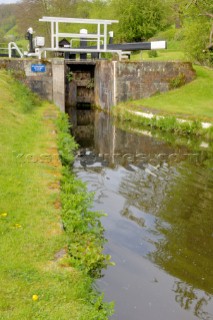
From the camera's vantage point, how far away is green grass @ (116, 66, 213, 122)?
52.1 ft

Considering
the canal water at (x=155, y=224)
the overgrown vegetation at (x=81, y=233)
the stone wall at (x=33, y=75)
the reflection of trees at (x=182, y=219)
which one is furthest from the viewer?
the stone wall at (x=33, y=75)

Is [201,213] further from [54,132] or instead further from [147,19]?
[147,19]

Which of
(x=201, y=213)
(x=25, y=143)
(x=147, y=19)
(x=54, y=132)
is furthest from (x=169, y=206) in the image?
(x=147, y=19)

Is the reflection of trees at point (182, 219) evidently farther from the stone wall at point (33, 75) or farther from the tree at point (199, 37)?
the tree at point (199, 37)

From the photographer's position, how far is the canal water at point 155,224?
17.3 feet

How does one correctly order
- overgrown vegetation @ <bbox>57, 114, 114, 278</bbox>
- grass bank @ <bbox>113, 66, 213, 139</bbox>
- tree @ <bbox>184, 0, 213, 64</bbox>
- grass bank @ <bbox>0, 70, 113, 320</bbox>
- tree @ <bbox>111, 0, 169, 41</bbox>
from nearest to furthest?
grass bank @ <bbox>0, 70, 113, 320</bbox> < overgrown vegetation @ <bbox>57, 114, 114, 278</bbox> < grass bank @ <bbox>113, 66, 213, 139</bbox> < tree @ <bbox>184, 0, 213, 64</bbox> < tree @ <bbox>111, 0, 169, 41</bbox>

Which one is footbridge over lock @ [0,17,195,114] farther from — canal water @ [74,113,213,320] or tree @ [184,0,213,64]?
canal water @ [74,113,213,320]

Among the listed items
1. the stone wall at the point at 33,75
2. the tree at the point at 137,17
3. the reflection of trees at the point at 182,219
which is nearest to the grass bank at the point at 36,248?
the reflection of trees at the point at 182,219

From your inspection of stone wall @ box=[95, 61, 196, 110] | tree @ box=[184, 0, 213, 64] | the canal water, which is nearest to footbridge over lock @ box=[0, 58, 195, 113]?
stone wall @ box=[95, 61, 196, 110]

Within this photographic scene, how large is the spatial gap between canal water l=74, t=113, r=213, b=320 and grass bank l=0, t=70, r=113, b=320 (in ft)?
2.28

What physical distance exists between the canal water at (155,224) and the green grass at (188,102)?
104 inches

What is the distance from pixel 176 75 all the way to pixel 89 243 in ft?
48.2

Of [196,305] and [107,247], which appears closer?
Answer: [196,305]

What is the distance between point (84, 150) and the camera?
43.7ft
